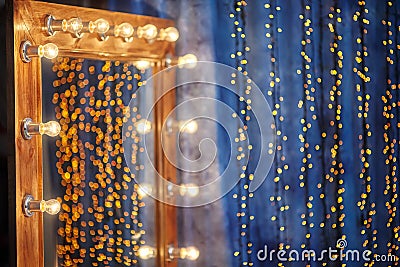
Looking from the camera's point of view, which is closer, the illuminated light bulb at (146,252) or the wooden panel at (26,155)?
the wooden panel at (26,155)

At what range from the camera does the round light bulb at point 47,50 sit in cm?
111

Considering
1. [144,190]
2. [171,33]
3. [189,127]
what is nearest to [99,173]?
[144,190]

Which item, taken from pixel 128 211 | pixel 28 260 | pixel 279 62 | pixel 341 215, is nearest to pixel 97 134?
pixel 128 211

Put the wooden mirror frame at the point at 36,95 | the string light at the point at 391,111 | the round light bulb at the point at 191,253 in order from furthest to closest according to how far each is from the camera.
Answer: the string light at the point at 391,111, the round light bulb at the point at 191,253, the wooden mirror frame at the point at 36,95

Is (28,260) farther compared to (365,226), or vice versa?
(365,226)

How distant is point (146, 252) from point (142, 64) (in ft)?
1.22

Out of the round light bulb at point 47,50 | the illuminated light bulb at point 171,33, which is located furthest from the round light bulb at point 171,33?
the round light bulb at point 47,50

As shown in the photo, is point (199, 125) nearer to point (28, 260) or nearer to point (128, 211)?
point (128, 211)

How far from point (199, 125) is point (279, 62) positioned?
202 mm

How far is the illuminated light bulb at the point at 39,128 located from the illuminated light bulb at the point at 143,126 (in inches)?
6.2

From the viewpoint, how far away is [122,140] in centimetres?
121

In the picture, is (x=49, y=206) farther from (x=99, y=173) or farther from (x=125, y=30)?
(x=125, y=30)

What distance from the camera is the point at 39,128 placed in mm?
1125

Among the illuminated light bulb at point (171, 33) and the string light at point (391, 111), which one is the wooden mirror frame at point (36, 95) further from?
the string light at point (391, 111)
